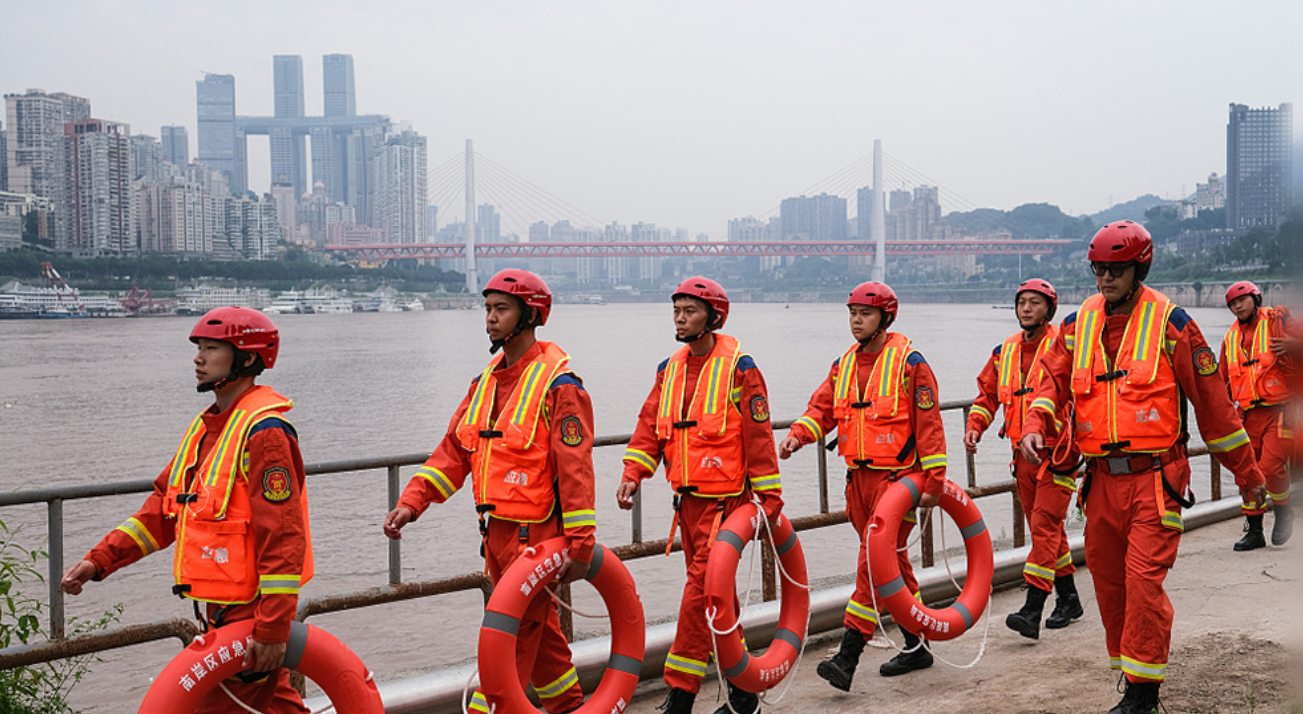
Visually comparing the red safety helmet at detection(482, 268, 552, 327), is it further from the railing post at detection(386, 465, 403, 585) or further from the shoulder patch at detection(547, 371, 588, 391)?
the railing post at detection(386, 465, 403, 585)

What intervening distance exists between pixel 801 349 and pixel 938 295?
156ft

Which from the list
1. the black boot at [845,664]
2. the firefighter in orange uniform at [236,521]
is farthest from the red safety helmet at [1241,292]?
the firefighter in orange uniform at [236,521]

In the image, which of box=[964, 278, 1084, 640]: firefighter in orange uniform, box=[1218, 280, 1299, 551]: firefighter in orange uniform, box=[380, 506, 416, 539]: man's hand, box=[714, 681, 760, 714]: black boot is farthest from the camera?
box=[1218, 280, 1299, 551]: firefighter in orange uniform

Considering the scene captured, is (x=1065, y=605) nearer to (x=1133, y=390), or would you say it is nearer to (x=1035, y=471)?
(x=1035, y=471)

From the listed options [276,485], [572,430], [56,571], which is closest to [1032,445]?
[572,430]

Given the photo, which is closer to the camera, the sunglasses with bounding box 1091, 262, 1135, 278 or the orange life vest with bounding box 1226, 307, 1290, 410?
the sunglasses with bounding box 1091, 262, 1135, 278

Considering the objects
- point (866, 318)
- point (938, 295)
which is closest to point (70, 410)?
point (866, 318)

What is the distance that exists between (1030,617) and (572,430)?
9.50ft

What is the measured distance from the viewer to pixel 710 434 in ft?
15.8

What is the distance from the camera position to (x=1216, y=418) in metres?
4.34

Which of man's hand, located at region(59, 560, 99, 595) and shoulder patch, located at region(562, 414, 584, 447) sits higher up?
shoulder patch, located at region(562, 414, 584, 447)

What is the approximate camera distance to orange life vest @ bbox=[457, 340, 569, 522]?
4.12 metres

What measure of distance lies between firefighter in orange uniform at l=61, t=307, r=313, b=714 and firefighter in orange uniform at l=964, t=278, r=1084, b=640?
10.8 ft

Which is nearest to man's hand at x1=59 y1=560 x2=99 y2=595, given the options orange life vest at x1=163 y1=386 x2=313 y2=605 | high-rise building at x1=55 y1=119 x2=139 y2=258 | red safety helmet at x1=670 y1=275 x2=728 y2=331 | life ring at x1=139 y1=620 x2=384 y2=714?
orange life vest at x1=163 y1=386 x2=313 y2=605
